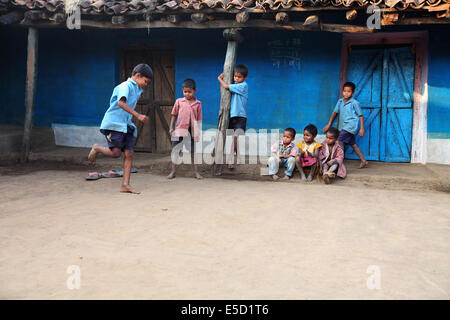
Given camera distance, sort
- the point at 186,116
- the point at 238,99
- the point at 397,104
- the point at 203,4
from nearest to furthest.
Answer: the point at 186,116 → the point at 203,4 → the point at 238,99 → the point at 397,104

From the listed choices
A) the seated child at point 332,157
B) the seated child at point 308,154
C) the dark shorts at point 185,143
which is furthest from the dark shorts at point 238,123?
the seated child at point 332,157

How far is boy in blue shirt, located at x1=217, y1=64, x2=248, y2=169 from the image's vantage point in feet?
22.3

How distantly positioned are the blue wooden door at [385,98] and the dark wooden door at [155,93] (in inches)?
133

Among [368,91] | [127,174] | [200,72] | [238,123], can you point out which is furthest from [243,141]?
[127,174]

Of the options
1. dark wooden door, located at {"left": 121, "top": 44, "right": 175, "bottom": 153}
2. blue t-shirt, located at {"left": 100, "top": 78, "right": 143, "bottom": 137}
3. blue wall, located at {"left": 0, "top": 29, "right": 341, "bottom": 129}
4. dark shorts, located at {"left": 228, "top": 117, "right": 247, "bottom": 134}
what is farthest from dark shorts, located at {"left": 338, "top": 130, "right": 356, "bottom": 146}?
blue t-shirt, located at {"left": 100, "top": 78, "right": 143, "bottom": 137}

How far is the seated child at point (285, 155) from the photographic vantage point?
21.8 feet

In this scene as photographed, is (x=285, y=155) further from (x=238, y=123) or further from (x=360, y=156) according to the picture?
(x=360, y=156)

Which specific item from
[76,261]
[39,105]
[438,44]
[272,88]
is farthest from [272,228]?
[39,105]

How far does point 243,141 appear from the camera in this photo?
8188 mm

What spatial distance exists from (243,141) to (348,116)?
1931 millimetres

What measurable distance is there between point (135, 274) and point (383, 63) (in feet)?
20.3

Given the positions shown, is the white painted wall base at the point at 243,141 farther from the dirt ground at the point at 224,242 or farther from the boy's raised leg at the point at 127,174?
the boy's raised leg at the point at 127,174

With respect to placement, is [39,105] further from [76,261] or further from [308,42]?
[76,261]

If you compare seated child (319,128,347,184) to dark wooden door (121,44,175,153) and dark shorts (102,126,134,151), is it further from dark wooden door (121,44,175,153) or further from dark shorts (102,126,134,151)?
dark wooden door (121,44,175,153)
